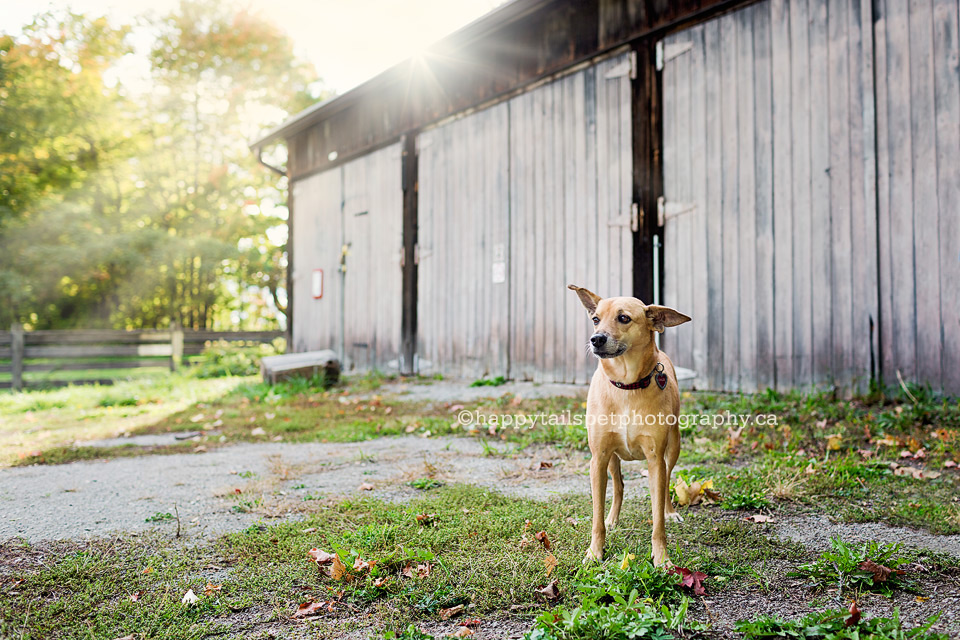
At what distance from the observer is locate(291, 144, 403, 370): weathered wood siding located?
991 centimetres

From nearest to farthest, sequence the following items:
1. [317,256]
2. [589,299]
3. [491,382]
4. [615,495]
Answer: [589,299], [615,495], [491,382], [317,256]

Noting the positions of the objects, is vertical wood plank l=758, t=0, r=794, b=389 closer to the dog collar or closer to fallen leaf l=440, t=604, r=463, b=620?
the dog collar

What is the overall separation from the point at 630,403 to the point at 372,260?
847 cm

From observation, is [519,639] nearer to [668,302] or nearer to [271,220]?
[668,302]

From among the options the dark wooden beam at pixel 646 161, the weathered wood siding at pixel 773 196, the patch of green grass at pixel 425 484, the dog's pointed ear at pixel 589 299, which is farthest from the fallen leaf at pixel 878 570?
the dark wooden beam at pixel 646 161

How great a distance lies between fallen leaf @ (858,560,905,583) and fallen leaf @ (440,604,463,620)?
1.43 m

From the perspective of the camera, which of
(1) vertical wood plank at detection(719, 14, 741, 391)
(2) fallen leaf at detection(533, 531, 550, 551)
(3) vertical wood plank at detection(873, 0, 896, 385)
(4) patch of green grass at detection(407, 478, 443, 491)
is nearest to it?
(2) fallen leaf at detection(533, 531, 550, 551)

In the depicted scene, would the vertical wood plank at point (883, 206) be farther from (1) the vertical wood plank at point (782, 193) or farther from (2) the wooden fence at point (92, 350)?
(2) the wooden fence at point (92, 350)

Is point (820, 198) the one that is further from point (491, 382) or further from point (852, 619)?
point (852, 619)

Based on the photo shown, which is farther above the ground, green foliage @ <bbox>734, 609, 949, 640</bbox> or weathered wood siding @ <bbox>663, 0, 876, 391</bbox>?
weathered wood siding @ <bbox>663, 0, 876, 391</bbox>

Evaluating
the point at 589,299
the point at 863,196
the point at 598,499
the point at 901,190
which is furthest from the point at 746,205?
the point at 598,499

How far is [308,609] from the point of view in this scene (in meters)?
1.93

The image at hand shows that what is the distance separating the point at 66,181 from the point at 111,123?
6.91 feet

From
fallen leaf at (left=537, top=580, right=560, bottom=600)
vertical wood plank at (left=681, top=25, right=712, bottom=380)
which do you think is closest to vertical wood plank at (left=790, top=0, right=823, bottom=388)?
vertical wood plank at (left=681, top=25, right=712, bottom=380)
